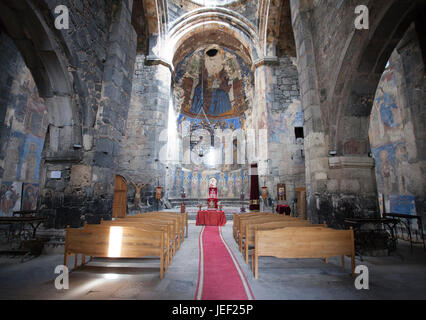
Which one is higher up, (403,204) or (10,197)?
(10,197)

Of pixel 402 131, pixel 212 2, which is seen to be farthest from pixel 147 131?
pixel 402 131

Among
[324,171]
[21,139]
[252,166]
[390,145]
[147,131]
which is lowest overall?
[324,171]

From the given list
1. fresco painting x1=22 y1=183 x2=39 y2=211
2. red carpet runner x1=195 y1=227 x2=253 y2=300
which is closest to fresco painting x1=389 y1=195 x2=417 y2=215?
red carpet runner x1=195 y1=227 x2=253 y2=300

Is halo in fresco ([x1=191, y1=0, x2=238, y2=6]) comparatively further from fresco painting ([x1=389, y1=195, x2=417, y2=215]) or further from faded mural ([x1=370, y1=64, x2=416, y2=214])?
fresco painting ([x1=389, y1=195, x2=417, y2=215])

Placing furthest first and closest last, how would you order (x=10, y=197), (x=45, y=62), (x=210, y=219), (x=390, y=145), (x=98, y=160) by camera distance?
(x=210, y=219)
(x=390, y=145)
(x=10, y=197)
(x=98, y=160)
(x=45, y=62)

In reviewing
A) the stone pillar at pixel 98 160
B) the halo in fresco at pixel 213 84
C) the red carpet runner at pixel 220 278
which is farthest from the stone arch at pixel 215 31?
the red carpet runner at pixel 220 278

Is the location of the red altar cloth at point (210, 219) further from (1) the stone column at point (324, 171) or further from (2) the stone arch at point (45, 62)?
(2) the stone arch at point (45, 62)

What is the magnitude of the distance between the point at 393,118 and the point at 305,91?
4.65 m

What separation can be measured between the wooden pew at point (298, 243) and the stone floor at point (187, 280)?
0.33m

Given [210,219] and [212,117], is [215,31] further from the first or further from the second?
[210,219]

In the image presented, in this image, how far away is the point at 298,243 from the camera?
2.79 metres

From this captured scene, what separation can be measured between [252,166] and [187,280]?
9110 millimetres

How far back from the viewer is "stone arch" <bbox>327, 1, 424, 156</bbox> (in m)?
3.57

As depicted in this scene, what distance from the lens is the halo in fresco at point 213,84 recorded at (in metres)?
15.5
